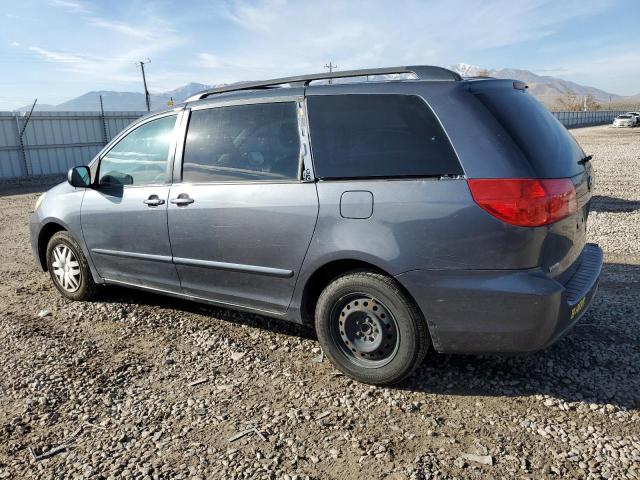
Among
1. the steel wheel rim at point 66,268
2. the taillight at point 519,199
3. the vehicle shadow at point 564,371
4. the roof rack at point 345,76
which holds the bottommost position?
the vehicle shadow at point 564,371

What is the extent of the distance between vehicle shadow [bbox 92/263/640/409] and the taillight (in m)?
0.95

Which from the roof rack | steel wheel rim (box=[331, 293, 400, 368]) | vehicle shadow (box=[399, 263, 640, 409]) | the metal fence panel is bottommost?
vehicle shadow (box=[399, 263, 640, 409])

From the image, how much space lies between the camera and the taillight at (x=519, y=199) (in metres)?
2.73

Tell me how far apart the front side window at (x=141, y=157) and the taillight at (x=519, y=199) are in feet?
8.31

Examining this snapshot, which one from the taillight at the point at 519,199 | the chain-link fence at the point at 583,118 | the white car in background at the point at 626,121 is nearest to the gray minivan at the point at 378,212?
the taillight at the point at 519,199

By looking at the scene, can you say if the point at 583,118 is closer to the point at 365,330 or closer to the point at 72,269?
the point at 72,269

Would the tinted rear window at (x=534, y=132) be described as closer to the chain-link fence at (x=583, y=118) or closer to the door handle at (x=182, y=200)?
the door handle at (x=182, y=200)

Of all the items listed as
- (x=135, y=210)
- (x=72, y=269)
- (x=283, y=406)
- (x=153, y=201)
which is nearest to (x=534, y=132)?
(x=283, y=406)

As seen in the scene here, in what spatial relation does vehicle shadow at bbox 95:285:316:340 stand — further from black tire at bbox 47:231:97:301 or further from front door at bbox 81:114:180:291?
front door at bbox 81:114:180:291

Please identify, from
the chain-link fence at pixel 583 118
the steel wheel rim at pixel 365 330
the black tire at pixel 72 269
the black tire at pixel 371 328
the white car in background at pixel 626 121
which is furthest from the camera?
the chain-link fence at pixel 583 118

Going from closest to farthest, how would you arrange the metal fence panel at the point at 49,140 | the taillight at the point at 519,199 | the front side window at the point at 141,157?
the taillight at the point at 519,199, the front side window at the point at 141,157, the metal fence panel at the point at 49,140

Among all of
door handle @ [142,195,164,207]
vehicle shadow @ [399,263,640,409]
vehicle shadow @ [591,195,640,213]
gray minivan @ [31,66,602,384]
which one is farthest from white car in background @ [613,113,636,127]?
door handle @ [142,195,164,207]

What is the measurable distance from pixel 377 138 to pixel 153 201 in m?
1.97

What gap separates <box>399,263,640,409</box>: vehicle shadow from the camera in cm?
318
